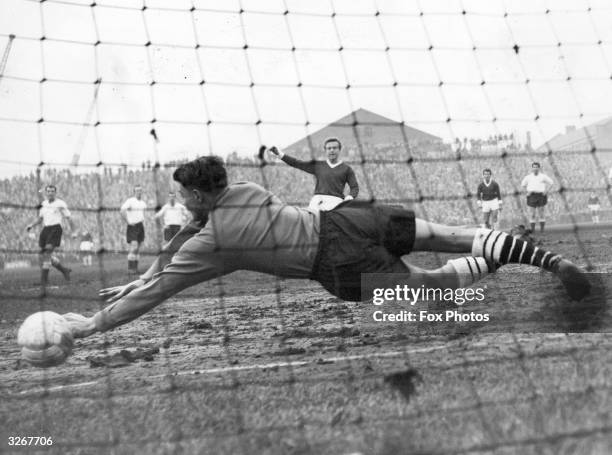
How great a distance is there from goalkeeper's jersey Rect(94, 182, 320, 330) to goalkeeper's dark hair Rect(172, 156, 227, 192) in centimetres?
7

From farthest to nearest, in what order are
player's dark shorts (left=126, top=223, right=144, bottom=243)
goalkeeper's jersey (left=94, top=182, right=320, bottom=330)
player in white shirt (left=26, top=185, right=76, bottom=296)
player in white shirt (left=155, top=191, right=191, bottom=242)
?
player in white shirt (left=155, top=191, right=191, bottom=242), player's dark shorts (left=126, top=223, right=144, bottom=243), player in white shirt (left=26, top=185, right=76, bottom=296), goalkeeper's jersey (left=94, top=182, right=320, bottom=330)

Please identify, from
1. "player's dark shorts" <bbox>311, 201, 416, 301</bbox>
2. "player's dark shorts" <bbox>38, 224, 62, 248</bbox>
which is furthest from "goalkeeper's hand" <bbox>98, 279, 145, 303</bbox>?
"player's dark shorts" <bbox>38, 224, 62, 248</bbox>

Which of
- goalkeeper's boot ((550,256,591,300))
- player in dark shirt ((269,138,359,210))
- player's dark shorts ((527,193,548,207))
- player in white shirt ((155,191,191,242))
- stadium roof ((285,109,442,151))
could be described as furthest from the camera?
player's dark shorts ((527,193,548,207))

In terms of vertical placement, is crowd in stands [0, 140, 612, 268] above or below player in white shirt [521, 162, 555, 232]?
above

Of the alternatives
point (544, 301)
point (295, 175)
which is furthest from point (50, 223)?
point (544, 301)

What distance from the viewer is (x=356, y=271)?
13.0 ft

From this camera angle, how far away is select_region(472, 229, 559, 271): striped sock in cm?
414

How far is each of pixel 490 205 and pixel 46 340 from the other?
38.0ft

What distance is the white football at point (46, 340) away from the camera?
3.63 m

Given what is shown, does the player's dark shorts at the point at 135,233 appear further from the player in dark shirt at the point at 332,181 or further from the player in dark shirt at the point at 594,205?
the player in dark shirt at the point at 594,205

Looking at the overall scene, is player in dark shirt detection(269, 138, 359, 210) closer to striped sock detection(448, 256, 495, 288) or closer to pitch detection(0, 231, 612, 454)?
pitch detection(0, 231, 612, 454)

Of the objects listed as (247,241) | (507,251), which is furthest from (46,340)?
(507,251)

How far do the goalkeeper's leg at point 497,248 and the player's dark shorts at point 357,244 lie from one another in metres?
0.12

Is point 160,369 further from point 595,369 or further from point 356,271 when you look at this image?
point 595,369
